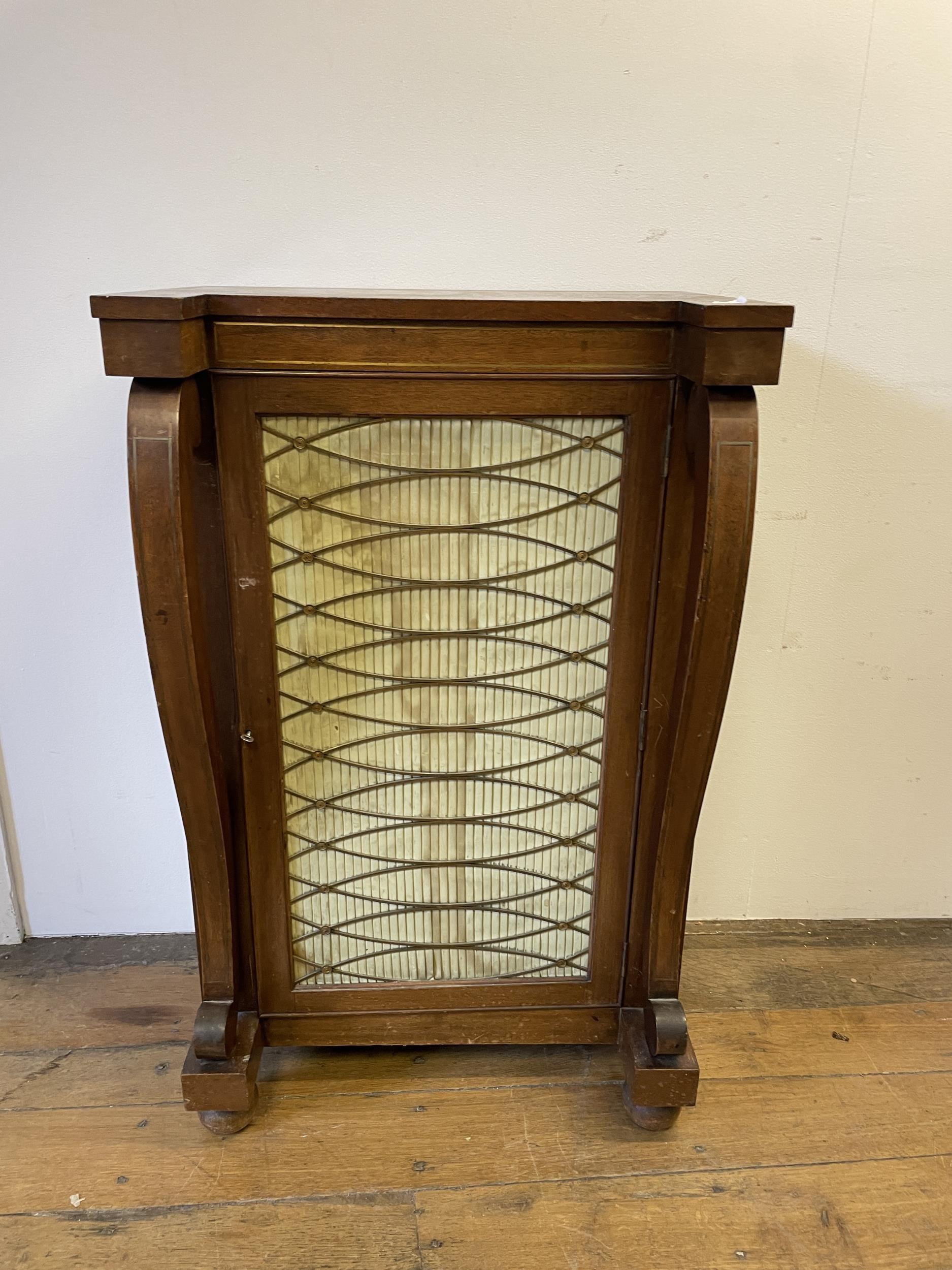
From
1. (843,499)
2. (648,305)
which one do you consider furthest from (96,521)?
(843,499)

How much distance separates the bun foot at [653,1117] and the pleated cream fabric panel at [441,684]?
0.62ft

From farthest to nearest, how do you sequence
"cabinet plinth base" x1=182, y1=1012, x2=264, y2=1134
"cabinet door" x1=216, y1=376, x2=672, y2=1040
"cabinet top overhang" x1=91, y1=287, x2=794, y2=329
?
1. "cabinet plinth base" x1=182, y1=1012, x2=264, y2=1134
2. "cabinet door" x1=216, y1=376, x2=672, y2=1040
3. "cabinet top overhang" x1=91, y1=287, x2=794, y2=329

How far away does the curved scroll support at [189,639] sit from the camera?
100 cm

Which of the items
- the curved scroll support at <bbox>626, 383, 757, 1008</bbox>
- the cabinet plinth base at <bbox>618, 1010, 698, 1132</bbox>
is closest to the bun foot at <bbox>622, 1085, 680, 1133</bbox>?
the cabinet plinth base at <bbox>618, 1010, 698, 1132</bbox>

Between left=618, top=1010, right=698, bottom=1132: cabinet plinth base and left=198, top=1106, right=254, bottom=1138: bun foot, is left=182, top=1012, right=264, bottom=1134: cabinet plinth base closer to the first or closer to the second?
left=198, top=1106, right=254, bottom=1138: bun foot

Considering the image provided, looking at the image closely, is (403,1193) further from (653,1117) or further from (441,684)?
(441,684)

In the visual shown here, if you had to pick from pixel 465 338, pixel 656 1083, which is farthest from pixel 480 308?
pixel 656 1083

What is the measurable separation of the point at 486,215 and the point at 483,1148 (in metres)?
1.27

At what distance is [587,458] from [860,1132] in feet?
3.23

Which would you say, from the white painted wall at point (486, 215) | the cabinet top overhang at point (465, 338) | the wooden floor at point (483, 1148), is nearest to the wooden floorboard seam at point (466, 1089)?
the wooden floor at point (483, 1148)

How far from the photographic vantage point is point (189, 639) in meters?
1.06

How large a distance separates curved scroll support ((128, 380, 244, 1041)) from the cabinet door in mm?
44

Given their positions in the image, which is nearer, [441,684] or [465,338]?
[465,338]

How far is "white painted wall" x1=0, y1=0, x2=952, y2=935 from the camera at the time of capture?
128 centimetres
